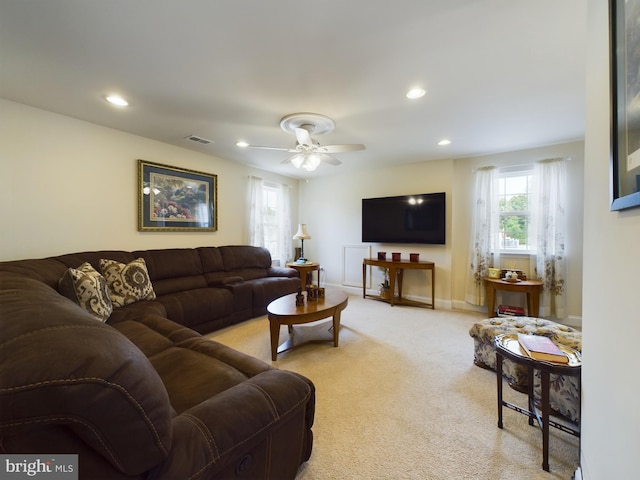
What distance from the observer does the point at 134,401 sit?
0.62m

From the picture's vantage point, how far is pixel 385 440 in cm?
152

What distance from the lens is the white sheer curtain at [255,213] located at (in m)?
4.66

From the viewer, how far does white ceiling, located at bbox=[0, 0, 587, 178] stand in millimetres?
1438

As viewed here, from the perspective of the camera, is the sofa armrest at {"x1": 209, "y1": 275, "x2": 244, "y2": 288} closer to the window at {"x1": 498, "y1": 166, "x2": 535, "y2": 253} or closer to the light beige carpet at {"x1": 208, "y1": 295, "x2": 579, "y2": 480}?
the light beige carpet at {"x1": 208, "y1": 295, "x2": 579, "y2": 480}

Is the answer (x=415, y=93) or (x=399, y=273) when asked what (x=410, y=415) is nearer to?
(x=415, y=93)

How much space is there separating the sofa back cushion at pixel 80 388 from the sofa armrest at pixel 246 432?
0.37ft

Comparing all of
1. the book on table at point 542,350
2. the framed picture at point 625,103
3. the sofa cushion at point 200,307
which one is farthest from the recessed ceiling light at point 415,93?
the sofa cushion at point 200,307

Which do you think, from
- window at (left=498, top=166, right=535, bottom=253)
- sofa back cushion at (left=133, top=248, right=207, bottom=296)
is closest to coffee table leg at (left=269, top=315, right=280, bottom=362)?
sofa back cushion at (left=133, top=248, right=207, bottom=296)

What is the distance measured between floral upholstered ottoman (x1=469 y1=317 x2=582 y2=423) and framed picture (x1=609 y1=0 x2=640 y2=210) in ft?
4.12

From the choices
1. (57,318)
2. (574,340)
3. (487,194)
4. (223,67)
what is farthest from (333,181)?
(57,318)

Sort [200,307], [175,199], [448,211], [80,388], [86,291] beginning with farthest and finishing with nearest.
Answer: [448,211], [175,199], [200,307], [86,291], [80,388]

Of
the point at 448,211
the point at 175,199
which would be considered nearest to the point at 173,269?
the point at 175,199

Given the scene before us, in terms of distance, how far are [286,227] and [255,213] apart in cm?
81

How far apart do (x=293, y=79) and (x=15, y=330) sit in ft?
6.98
